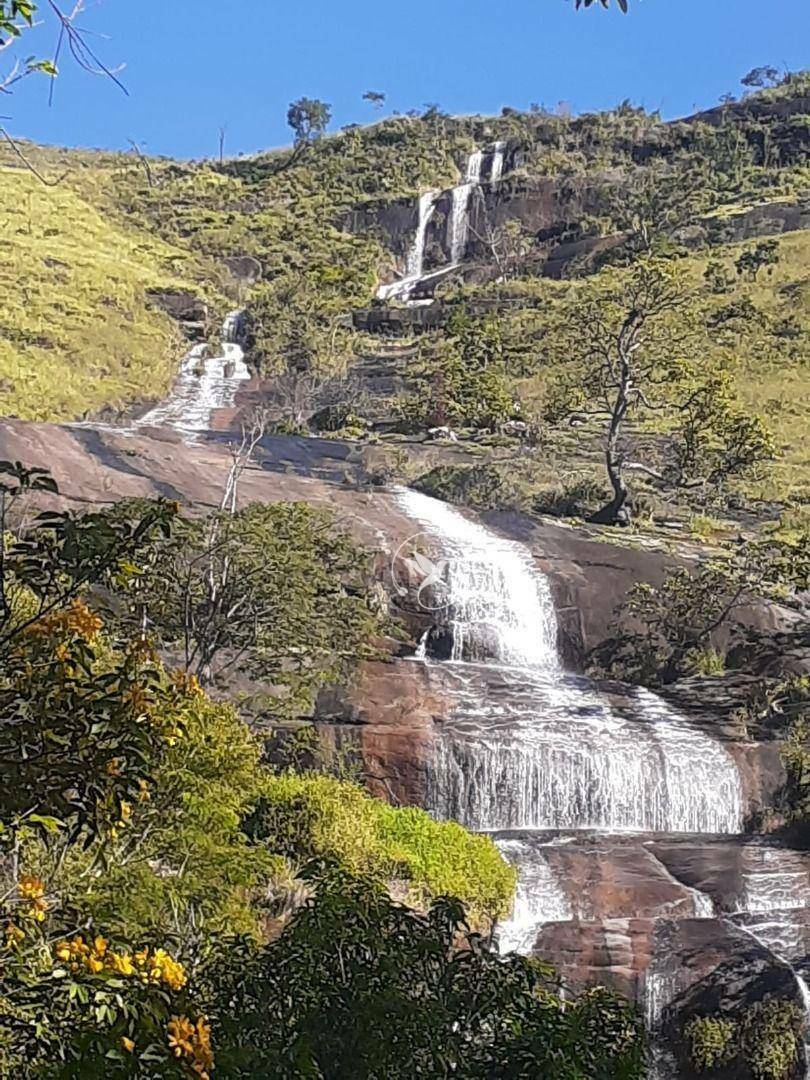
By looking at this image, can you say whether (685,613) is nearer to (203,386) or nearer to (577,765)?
(577,765)

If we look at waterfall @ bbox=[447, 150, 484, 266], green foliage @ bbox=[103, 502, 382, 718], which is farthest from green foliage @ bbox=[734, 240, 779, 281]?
green foliage @ bbox=[103, 502, 382, 718]

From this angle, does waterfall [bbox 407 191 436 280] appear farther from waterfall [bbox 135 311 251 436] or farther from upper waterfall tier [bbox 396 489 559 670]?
upper waterfall tier [bbox 396 489 559 670]

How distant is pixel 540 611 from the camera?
1988cm

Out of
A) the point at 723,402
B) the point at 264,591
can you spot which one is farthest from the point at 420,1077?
the point at 723,402

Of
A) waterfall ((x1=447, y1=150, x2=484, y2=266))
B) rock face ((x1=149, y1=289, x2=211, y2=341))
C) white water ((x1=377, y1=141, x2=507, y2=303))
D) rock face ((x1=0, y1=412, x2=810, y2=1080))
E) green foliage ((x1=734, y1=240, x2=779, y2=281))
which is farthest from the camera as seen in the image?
waterfall ((x1=447, y1=150, x2=484, y2=266))

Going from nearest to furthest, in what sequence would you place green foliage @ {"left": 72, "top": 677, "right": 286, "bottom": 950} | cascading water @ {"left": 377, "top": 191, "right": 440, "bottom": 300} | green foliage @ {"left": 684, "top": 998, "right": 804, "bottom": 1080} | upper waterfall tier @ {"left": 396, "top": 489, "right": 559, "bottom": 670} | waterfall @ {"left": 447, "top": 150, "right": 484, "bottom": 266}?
green foliage @ {"left": 72, "top": 677, "right": 286, "bottom": 950} < green foliage @ {"left": 684, "top": 998, "right": 804, "bottom": 1080} < upper waterfall tier @ {"left": 396, "top": 489, "right": 559, "bottom": 670} < cascading water @ {"left": 377, "top": 191, "right": 440, "bottom": 300} < waterfall @ {"left": 447, "top": 150, "right": 484, "bottom": 266}

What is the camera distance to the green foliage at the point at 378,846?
12.5m

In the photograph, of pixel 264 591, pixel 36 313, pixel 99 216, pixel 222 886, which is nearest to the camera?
pixel 222 886

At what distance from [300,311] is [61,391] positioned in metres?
13.2

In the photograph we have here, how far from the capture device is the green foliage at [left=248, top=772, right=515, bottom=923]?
41.2 feet

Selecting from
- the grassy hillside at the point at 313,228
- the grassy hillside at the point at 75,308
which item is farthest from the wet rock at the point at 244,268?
the grassy hillside at the point at 75,308

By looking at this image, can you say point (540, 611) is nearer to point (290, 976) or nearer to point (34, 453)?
point (34, 453)

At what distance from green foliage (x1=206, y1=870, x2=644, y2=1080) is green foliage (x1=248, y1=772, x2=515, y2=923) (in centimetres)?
704

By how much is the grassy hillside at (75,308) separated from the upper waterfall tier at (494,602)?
16.0 m
